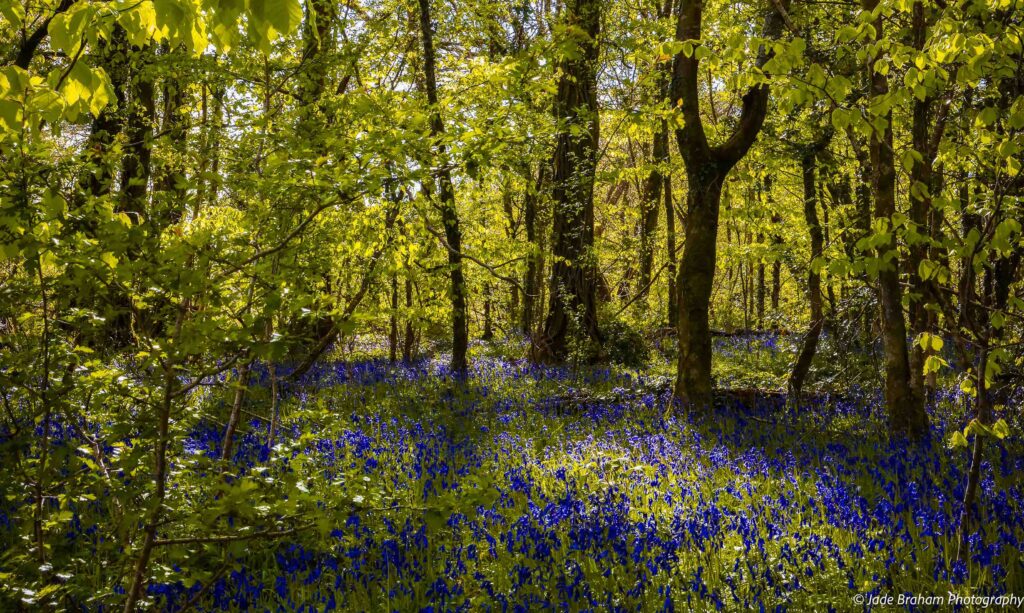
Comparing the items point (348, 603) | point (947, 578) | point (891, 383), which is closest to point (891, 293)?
point (891, 383)

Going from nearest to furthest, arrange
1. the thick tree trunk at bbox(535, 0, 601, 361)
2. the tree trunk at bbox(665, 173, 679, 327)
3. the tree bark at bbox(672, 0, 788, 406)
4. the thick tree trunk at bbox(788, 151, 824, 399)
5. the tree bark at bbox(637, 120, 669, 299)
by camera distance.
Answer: the tree bark at bbox(672, 0, 788, 406)
the thick tree trunk at bbox(788, 151, 824, 399)
the thick tree trunk at bbox(535, 0, 601, 361)
the tree bark at bbox(637, 120, 669, 299)
the tree trunk at bbox(665, 173, 679, 327)

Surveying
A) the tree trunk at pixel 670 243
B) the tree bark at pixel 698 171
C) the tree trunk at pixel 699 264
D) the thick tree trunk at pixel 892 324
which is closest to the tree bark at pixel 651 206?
the tree trunk at pixel 670 243

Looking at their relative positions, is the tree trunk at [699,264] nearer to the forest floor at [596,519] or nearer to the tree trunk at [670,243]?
the forest floor at [596,519]

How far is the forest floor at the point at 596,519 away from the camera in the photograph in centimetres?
314

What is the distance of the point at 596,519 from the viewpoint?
4.52m

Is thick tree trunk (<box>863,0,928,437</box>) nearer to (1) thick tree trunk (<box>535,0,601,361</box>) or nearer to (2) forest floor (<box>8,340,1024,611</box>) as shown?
(2) forest floor (<box>8,340,1024,611</box>)

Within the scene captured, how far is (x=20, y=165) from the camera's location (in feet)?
9.86

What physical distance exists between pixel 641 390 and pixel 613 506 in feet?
15.6

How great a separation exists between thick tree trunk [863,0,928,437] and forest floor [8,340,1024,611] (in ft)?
1.00

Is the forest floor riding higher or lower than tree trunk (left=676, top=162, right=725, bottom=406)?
lower

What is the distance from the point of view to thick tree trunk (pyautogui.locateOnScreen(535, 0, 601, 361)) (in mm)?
11906

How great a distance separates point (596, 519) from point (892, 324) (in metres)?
3.68

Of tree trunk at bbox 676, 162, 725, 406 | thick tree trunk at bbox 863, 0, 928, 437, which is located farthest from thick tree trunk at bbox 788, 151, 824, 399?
tree trunk at bbox 676, 162, 725, 406

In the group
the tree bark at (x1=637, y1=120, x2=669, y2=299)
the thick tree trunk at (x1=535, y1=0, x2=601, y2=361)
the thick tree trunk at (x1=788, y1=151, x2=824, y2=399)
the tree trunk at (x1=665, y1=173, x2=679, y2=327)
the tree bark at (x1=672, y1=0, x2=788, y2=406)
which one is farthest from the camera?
the tree trunk at (x1=665, y1=173, x2=679, y2=327)
